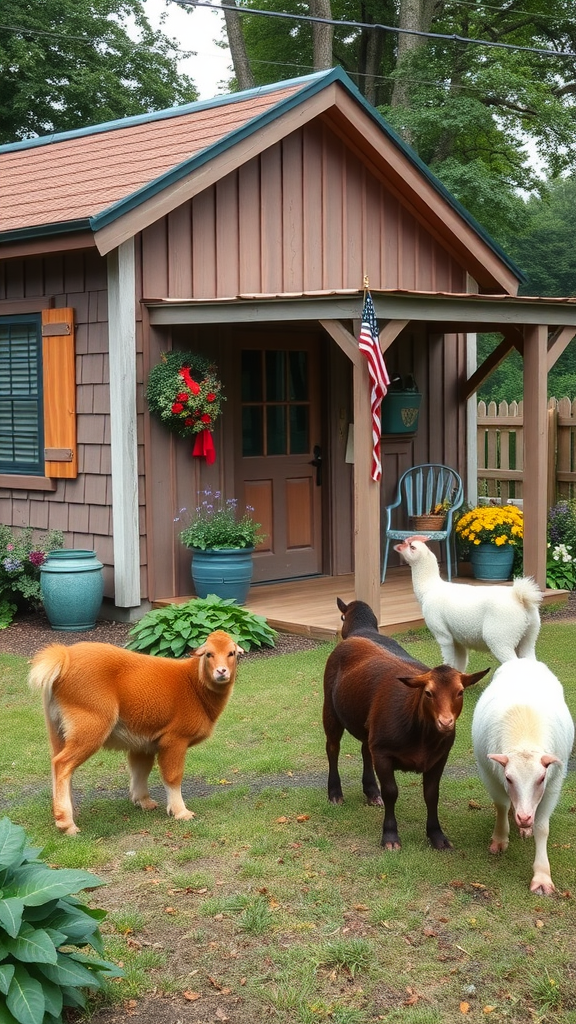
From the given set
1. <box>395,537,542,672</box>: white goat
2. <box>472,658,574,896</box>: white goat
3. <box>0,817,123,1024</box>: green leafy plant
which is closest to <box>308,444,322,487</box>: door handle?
<box>395,537,542,672</box>: white goat

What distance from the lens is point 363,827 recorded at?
512 cm

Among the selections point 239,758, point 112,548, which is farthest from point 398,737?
point 112,548

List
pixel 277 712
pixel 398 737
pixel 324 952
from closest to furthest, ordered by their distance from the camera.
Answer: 1. pixel 324 952
2. pixel 398 737
3. pixel 277 712

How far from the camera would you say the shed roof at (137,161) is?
9.32m

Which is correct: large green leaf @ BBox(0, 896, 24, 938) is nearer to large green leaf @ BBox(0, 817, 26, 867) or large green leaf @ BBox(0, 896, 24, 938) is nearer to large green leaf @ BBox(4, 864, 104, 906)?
large green leaf @ BBox(4, 864, 104, 906)

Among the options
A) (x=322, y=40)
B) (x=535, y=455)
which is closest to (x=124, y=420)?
(x=535, y=455)

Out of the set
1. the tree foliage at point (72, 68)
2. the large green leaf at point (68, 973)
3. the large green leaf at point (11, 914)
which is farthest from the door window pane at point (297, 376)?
the tree foliage at point (72, 68)

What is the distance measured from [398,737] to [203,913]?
1032 millimetres

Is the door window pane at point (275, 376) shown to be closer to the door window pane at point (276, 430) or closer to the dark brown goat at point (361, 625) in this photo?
the door window pane at point (276, 430)

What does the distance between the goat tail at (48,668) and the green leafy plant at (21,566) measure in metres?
4.93

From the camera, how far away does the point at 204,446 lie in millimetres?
9805

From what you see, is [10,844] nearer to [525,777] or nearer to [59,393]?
[525,777]

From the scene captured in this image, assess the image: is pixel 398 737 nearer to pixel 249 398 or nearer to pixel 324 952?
pixel 324 952

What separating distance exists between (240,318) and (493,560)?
11.5 feet
